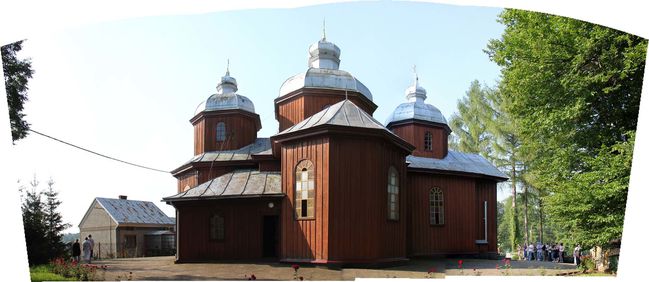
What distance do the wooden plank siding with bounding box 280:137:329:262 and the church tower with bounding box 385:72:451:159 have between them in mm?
9541

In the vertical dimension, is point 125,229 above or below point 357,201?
below

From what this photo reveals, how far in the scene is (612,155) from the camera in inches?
637

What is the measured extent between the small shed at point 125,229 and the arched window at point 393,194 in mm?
17510

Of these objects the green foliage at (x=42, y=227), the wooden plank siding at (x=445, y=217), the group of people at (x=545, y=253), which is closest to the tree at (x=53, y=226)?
the green foliage at (x=42, y=227)

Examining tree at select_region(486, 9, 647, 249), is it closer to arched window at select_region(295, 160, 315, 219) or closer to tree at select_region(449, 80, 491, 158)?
arched window at select_region(295, 160, 315, 219)

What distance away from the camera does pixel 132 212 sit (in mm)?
34500

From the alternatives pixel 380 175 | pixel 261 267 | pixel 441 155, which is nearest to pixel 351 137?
pixel 380 175

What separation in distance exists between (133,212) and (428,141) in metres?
19.6

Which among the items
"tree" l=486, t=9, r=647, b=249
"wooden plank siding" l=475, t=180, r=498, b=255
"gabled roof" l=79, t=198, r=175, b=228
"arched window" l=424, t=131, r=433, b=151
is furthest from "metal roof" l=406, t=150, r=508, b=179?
"gabled roof" l=79, t=198, r=175, b=228

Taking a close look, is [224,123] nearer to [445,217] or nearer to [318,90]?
[318,90]

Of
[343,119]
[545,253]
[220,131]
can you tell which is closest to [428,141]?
[545,253]

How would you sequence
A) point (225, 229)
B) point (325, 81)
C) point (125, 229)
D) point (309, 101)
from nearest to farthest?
point (225, 229), point (309, 101), point (325, 81), point (125, 229)

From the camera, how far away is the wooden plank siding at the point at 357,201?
1535cm

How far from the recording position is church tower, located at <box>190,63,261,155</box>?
24.1m
